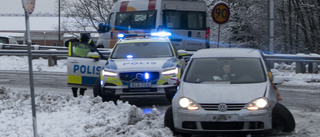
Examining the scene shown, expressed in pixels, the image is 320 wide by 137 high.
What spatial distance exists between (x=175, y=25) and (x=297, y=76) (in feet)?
15.1

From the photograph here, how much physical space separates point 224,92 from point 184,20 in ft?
43.4

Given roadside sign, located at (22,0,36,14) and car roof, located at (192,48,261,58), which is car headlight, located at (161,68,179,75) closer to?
car roof, located at (192,48,261,58)

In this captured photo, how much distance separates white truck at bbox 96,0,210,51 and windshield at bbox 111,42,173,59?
682 centimetres

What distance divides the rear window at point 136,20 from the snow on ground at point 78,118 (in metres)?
9.44

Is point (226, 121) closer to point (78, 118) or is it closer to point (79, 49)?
point (78, 118)

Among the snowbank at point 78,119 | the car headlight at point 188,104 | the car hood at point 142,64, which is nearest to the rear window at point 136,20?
the car hood at point 142,64

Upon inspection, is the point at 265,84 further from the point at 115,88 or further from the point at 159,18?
the point at 159,18

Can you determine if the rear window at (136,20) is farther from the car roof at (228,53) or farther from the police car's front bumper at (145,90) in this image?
the car roof at (228,53)

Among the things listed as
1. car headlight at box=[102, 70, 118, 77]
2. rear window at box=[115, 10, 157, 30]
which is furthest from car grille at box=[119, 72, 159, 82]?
rear window at box=[115, 10, 157, 30]

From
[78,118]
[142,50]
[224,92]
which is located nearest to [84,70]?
[142,50]

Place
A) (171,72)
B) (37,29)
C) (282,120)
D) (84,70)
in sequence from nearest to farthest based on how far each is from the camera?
(282,120)
(171,72)
(84,70)
(37,29)

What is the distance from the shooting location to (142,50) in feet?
45.0

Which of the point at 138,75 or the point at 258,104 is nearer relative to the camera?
the point at 258,104

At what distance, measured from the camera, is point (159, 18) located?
2103cm
